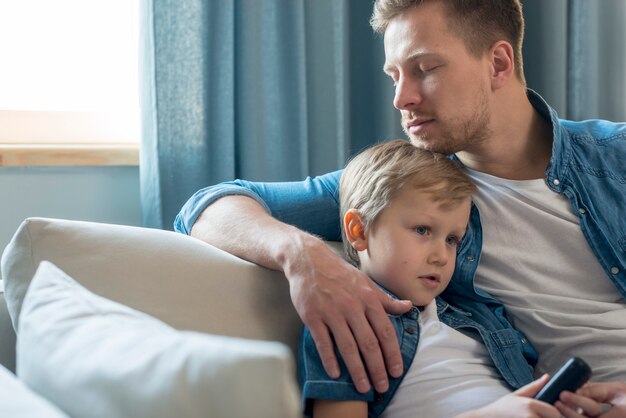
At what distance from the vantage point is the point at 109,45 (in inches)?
90.0

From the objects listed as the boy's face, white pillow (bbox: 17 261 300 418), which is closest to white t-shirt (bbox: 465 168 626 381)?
the boy's face

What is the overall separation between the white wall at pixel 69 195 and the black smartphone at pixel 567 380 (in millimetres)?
1331

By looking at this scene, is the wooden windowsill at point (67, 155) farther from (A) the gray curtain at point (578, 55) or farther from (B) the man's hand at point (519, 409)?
(A) the gray curtain at point (578, 55)

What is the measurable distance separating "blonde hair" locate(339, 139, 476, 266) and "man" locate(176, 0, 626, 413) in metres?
0.11

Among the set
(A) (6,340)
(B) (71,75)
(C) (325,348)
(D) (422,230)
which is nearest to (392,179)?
(D) (422,230)

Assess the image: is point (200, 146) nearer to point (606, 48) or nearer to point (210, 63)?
point (210, 63)

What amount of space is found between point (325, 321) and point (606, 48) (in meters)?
2.06

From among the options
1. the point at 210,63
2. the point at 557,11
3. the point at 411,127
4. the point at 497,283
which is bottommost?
the point at 497,283

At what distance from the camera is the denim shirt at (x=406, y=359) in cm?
118

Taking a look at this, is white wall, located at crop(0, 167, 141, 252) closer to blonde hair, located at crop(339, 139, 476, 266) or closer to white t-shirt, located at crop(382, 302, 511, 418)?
blonde hair, located at crop(339, 139, 476, 266)

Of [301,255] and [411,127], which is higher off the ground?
[411,127]

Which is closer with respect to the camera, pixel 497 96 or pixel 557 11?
pixel 497 96

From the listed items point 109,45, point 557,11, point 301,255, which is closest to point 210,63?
point 109,45

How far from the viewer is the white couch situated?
678mm
